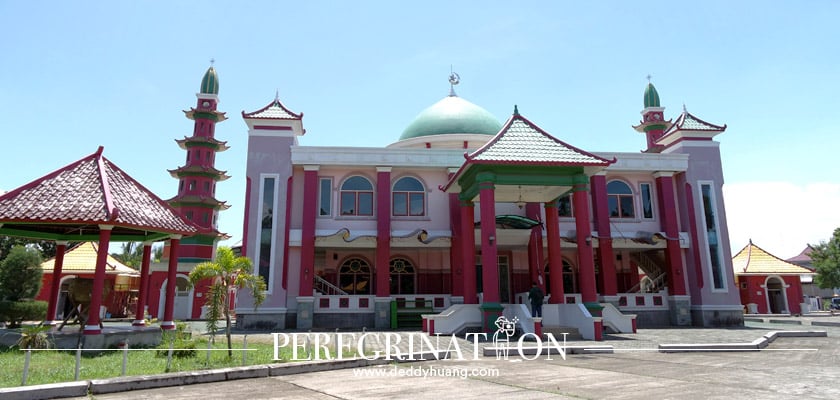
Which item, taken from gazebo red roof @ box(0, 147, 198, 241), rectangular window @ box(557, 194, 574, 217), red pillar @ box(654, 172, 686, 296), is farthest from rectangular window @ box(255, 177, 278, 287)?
red pillar @ box(654, 172, 686, 296)

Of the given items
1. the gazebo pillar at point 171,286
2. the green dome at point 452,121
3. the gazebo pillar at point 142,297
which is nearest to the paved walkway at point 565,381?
the gazebo pillar at point 171,286

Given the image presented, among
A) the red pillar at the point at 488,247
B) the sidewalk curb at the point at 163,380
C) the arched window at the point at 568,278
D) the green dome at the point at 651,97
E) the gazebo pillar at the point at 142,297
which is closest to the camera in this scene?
the sidewalk curb at the point at 163,380

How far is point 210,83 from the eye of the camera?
36.9 meters

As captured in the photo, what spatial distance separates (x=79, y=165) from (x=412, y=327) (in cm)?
1350

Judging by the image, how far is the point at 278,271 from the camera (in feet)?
71.3

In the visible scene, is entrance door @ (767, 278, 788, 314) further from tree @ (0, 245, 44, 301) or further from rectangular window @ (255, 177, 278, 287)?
tree @ (0, 245, 44, 301)

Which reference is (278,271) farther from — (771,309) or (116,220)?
(771,309)

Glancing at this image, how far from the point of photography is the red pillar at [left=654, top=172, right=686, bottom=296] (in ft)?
76.3

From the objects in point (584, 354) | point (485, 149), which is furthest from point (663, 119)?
point (584, 354)

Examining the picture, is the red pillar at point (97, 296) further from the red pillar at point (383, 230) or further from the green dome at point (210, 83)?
the green dome at point (210, 83)

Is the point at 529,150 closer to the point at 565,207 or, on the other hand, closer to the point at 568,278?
the point at 565,207

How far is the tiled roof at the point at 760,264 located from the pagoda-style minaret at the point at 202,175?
1459 inches

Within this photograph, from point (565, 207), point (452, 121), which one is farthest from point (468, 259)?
point (452, 121)

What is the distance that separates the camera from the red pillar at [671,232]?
2325cm
